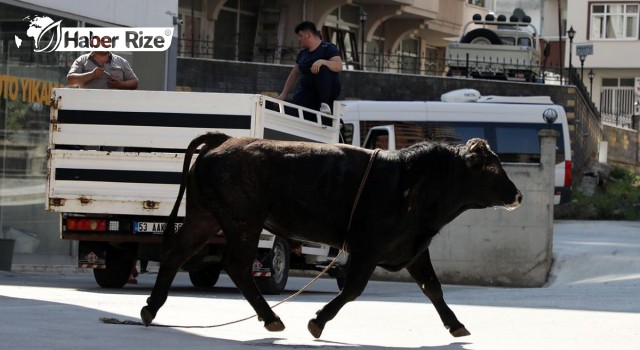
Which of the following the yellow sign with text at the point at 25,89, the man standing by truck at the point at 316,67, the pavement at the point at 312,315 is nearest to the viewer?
the pavement at the point at 312,315

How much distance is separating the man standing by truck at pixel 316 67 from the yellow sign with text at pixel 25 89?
629 centimetres

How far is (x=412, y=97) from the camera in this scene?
44.1m

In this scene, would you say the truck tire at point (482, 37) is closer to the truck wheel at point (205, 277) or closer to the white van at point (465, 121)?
the white van at point (465, 121)

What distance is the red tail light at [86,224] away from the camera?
52.7 feet

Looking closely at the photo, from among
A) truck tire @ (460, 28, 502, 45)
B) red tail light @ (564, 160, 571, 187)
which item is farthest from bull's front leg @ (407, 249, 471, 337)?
truck tire @ (460, 28, 502, 45)

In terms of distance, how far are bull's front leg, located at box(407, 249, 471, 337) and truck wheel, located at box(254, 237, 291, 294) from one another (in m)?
5.71

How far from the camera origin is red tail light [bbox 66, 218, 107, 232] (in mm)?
16078

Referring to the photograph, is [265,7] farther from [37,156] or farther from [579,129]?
[37,156]

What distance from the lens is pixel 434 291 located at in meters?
10.8

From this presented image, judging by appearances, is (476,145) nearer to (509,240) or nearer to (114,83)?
(114,83)

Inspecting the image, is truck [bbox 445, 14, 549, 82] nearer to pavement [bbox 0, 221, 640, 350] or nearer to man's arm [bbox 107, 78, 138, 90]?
pavement [bbox 0, 221, 640, 350]

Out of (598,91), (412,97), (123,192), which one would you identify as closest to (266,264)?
(123,192)

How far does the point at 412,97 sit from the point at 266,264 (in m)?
28.0

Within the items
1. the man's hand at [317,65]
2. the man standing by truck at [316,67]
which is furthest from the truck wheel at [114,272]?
the man's hand at [317,65]
